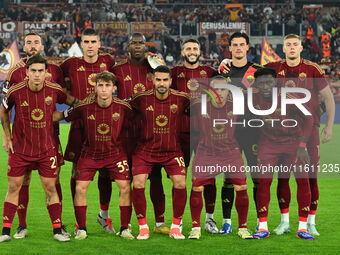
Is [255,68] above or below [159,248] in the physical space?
above

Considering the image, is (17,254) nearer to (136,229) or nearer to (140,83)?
(136,229)

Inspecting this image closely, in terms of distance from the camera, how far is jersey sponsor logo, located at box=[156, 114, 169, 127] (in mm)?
6898

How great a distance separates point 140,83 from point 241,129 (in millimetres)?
1245

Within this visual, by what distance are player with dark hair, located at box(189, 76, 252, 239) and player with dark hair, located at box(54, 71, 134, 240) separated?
2.35 ft

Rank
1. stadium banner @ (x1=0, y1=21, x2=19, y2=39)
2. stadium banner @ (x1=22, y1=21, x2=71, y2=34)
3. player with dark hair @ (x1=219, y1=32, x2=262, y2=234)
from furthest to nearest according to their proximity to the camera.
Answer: stadium banner @ (x1=22, y1=21, x2=71, y2=34), stadium banner @ (x1=0, y1=21, x2=19, y2=39), player with dark hair @ (x1=219, y1=32, x2=262, y2=234)

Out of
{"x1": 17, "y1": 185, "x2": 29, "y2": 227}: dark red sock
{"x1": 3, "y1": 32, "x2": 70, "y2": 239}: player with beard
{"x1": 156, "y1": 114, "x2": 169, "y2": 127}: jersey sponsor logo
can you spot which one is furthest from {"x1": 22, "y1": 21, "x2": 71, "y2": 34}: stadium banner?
{"x1": 156, "y1": 114, "x2": 169, "y2": 127}: jersey sponsor logo

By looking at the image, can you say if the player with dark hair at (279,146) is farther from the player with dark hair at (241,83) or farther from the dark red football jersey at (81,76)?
the dark red football jersey at (81,76)

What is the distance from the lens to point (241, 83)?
715 cm

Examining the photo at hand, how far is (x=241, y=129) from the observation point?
7.09 metres

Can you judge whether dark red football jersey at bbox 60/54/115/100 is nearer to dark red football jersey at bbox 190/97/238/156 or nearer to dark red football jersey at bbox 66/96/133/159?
dark red football jersey at bbox 66/96/133/159

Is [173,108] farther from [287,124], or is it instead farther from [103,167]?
[287,124]

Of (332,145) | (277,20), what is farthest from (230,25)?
(332,145)

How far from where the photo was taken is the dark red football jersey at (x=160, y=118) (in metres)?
6.90

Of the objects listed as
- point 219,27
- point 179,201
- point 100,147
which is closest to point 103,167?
point 100,147
